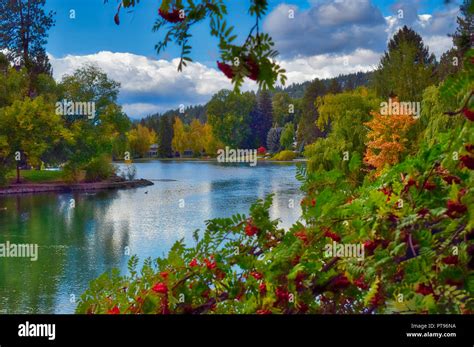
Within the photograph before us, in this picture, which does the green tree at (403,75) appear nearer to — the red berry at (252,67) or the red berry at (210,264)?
the red berry at (210,264)

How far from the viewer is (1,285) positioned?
6.64m

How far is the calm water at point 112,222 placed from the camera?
20.5 ft

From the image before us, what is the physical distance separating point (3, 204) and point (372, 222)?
10.9 meters

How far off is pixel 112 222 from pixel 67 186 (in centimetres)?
309

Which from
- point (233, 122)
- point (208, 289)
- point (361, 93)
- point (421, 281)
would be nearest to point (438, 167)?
point (421, 281)

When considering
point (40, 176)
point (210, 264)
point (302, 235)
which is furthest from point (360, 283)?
point (40, 176)

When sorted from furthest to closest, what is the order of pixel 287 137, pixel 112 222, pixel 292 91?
pixel 112 222 < pixel 292 91 < pixel 287 137

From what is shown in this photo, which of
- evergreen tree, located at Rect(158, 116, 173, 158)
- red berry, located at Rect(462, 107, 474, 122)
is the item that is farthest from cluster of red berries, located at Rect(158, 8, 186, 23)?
evergreen tree, located at Rect(158, 116, 173, 158)

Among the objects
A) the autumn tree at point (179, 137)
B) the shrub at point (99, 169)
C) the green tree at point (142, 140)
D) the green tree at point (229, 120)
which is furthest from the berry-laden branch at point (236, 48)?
the shrub at point (99, 169)

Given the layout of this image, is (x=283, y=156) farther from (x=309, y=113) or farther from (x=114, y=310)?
(x=114, y=310)

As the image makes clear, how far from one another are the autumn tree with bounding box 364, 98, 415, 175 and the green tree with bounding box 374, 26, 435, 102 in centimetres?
38

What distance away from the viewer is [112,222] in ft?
32.0

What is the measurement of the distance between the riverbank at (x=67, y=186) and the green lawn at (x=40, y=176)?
111 mm

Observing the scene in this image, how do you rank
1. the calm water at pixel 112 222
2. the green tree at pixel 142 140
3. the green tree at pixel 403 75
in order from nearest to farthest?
the calm water at pixel 112 222
the green tree at pixel 403 75
the green tree at pixel 142 140
